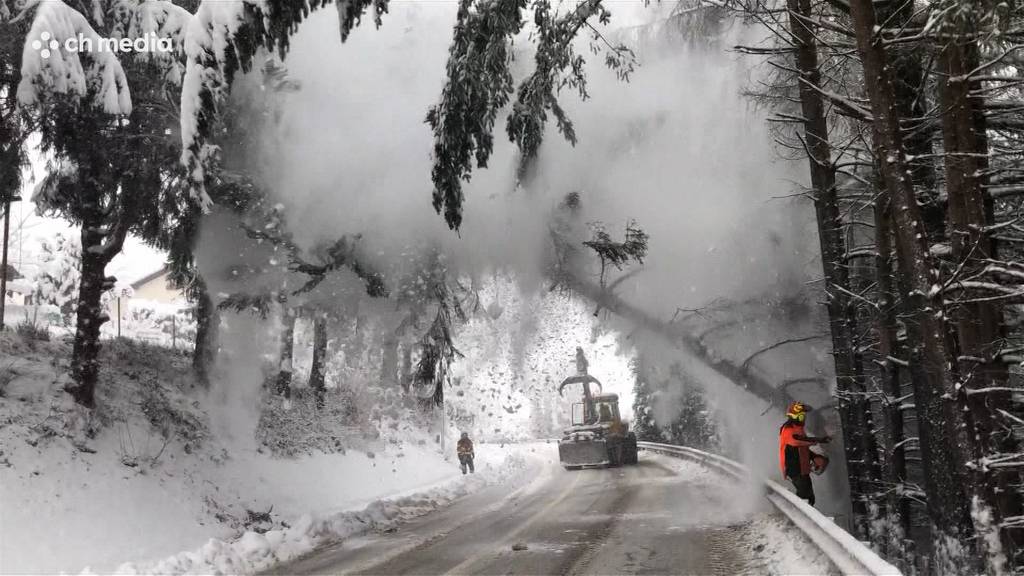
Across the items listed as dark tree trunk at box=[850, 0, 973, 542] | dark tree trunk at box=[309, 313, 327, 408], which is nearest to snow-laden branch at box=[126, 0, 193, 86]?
dark tree trunk at box=[850, 0, 973, 542]

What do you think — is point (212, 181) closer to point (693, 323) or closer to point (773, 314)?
point (693, 323)

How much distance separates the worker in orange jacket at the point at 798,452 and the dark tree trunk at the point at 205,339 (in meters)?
10.9

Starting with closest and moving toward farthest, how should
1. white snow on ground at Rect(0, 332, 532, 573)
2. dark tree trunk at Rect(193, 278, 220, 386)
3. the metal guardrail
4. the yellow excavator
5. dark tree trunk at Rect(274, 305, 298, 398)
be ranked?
the metal guardrail
white snow on ground at Rect(0, 332, 532, 573)
dark tree trunk at Rect(193, 278, 220, 386)
dark tree trunk at Rect(274, 305, 298, 398)
the yellow excavator

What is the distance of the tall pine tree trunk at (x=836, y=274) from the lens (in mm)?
9594

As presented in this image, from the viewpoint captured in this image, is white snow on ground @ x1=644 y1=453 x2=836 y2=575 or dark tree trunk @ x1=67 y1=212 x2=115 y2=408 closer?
white snow on ground @ x1=644 y1=453 x2=836 y2=575


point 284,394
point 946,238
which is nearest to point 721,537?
point 946,238

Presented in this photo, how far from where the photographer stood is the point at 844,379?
399 inches

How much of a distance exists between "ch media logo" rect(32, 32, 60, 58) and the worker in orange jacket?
8.65 m

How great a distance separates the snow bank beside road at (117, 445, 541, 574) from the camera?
749 centimetres

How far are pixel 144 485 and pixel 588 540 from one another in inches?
228

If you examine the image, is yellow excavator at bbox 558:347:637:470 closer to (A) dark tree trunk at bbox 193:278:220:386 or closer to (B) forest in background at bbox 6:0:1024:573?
(B) forest in background at bbox 6:0:1024:573

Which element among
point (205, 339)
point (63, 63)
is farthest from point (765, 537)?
point (205, 339)

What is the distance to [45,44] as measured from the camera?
22.4ft

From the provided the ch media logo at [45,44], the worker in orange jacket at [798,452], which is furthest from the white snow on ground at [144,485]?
the worker in orange jacket at [798,452]
